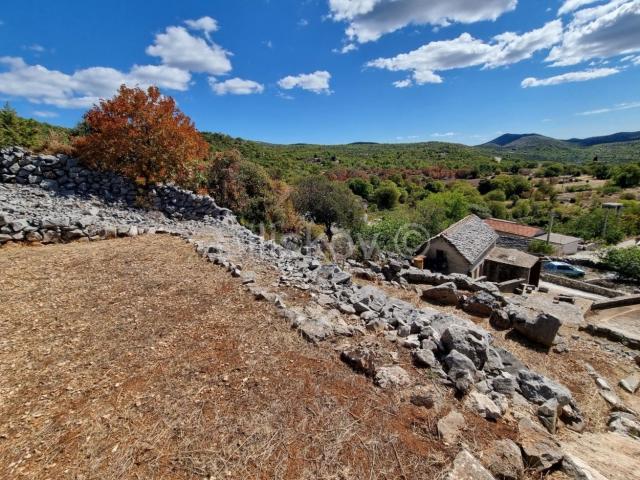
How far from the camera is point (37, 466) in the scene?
8.02ft

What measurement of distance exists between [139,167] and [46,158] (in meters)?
2.73

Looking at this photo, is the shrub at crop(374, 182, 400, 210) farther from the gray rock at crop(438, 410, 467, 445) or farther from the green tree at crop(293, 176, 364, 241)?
the gray rock at crop(438, 410, 467, 445)

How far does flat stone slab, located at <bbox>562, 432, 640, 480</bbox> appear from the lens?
121 inches

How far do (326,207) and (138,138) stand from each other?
12092 mm

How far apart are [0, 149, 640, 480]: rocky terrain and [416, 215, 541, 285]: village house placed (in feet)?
20.7

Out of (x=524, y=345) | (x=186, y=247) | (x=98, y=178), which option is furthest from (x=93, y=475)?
(x=98, y=178)

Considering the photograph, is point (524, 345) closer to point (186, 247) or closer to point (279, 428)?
point (279, 428)

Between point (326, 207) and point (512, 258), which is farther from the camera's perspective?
point (326, 207)

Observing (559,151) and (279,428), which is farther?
(559,151)

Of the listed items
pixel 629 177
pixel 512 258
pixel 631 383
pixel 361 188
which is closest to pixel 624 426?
pixel 631 383

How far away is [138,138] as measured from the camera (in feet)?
36.5

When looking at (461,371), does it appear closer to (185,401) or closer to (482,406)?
(482,406)

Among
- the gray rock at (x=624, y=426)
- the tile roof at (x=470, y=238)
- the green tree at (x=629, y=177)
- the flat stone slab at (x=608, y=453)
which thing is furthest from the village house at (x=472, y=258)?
the green tree at (x=629, y=177)

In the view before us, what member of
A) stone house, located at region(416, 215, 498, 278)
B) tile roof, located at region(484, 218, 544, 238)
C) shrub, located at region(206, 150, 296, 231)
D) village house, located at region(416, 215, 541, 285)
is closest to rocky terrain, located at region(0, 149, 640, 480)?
shrub, located at region(206, 150, 296, 231)
